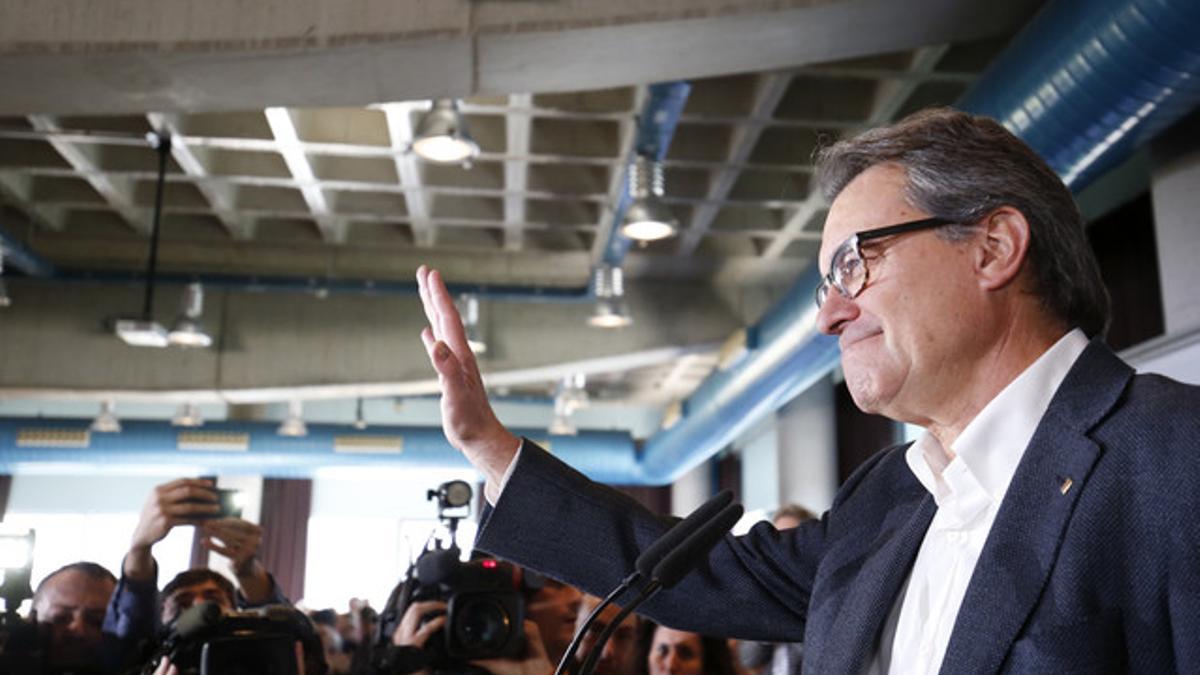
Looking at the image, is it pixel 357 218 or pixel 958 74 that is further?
pixel 357 218

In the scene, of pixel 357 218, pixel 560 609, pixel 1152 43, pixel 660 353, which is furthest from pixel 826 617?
pixel 660 353

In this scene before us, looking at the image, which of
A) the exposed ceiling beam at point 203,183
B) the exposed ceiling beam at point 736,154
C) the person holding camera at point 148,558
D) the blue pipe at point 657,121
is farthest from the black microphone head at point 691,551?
the exposed ceiling beam at point 203,183

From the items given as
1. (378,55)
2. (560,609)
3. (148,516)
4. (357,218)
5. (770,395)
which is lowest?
(560,609)

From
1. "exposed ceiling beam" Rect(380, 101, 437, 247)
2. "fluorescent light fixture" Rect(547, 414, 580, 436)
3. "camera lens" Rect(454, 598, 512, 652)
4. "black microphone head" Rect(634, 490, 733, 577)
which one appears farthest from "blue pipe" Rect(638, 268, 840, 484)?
"black microphone head" Rect(634, 490, 733, 577)

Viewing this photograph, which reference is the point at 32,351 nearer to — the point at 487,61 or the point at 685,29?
the point at 487,61

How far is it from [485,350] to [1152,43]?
6215 mm

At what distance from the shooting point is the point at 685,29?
3395 mm

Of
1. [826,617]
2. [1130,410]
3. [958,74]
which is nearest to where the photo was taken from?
[1130,410]

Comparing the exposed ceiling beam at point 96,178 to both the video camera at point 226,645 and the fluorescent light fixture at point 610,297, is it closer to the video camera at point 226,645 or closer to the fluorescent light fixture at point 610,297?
the fluorescent light fixture at point 610,297

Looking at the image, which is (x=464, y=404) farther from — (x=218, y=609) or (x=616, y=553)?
(x=218, y=609)

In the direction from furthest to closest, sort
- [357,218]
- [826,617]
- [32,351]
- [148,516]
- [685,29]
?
[32,351]
[357,218]
[685,29]
[148,516]
[826,617]

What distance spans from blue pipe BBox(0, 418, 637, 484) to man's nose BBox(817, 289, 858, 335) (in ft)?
32.4

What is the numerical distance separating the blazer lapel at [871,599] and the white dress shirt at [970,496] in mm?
22

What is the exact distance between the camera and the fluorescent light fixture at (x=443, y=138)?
4.62 metres
